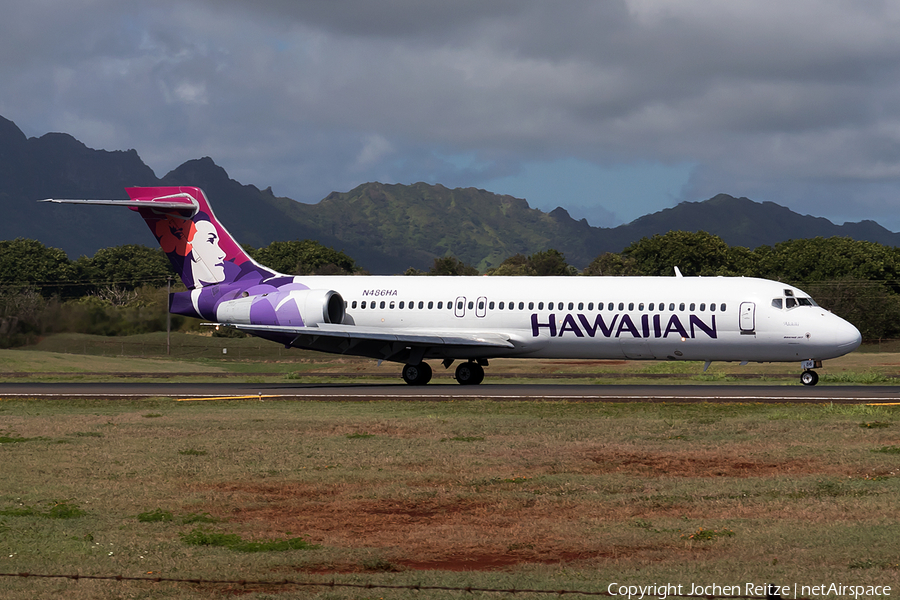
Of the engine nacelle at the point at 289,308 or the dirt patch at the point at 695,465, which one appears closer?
the dirt patch at the point at 695,465

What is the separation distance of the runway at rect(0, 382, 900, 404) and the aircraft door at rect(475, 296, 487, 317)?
307 cm

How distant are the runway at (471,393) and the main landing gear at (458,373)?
1.63 metres

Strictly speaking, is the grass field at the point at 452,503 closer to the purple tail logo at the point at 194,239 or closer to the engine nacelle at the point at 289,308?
the engine nacelle at the point at 289,308

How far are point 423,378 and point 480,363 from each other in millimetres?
2824

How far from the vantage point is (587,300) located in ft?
126

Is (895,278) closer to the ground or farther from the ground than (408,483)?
farther from the ground

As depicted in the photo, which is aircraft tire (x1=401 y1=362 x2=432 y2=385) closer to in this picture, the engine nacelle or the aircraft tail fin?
the engine nacelle

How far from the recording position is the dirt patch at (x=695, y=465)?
55.2ft

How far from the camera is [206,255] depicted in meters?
44.9

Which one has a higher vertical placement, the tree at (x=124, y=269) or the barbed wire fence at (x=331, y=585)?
the tree at (x=124, y=269)

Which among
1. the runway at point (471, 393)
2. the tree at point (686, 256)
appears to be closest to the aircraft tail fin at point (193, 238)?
the runway at point (471, 393)

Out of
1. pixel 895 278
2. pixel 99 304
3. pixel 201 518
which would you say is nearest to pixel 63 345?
pixel 99 304

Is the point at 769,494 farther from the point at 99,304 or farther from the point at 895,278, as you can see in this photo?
Result: the point at 895,278

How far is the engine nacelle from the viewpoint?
4175 cm
